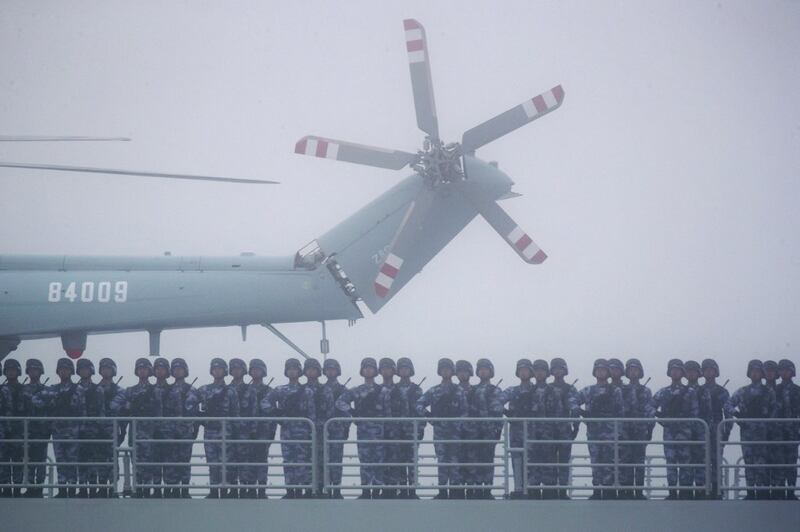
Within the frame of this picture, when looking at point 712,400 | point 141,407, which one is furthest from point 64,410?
point 712,400

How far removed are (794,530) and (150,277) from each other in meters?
9.13

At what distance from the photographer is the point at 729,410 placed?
12469 millimetres

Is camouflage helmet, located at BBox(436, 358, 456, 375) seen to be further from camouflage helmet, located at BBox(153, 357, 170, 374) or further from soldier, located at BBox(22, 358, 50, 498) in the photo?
soldier, located at BBox(22, 358, 50, 498)

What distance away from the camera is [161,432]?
13.1 meters

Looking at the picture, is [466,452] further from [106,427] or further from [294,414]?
[106,427]

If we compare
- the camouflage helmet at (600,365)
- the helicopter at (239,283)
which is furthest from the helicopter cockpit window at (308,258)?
the camouflage helmet at (600,365)

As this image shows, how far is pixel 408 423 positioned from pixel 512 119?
4.41 meters

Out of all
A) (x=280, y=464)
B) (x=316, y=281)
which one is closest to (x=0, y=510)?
(x=280, y=464)

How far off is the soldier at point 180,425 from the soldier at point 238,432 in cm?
47

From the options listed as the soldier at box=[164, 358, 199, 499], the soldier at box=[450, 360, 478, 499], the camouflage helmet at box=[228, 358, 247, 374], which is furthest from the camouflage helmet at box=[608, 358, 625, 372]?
the soldier at box=[164, 358, 199, 499]

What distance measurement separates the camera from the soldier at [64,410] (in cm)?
1300

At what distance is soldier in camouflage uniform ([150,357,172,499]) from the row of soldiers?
0.02m

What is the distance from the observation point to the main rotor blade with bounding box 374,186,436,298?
47.0 ft

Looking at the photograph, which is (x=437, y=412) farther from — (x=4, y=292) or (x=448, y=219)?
(x=4, y=292)
